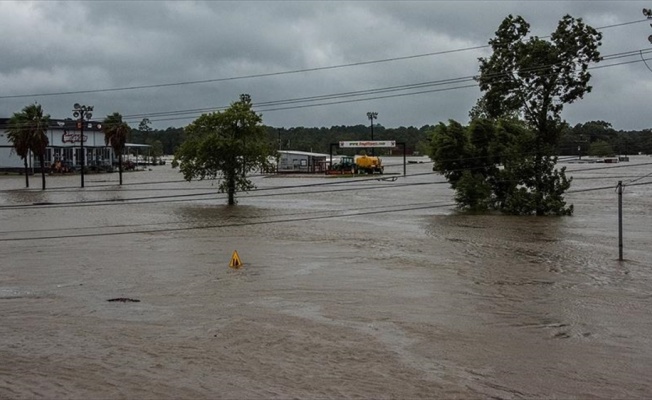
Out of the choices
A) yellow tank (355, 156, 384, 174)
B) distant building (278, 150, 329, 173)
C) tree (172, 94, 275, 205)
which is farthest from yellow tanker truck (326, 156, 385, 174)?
tree (172, 94, 275, 205)

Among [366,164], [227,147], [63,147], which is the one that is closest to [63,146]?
[63,147]

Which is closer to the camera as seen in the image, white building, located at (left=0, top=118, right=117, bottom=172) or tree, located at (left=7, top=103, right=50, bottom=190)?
tree, located at (left=7, top=103, right=50, bottom=190)

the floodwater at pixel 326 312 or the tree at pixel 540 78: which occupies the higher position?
the tree at pixel 540 78

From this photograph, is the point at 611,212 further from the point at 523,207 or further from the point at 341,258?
the point at 341,258

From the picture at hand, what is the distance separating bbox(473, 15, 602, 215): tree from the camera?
154ft

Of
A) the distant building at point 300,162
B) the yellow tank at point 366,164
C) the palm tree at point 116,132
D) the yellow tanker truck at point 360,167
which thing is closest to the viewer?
the palm tree at point 116,132

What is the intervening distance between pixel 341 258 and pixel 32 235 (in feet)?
57.0

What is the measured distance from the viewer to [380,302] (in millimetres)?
20125

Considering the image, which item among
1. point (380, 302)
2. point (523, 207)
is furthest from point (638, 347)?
point (523, 207)

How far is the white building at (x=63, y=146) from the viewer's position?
10500 centimetres

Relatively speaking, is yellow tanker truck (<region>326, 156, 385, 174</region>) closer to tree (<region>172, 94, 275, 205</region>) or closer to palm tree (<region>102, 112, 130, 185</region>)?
palm tree (<region>102, 112, 130, 185</region>)

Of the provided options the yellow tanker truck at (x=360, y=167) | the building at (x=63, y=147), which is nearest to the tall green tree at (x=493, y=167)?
the yellow tanker truck at (x=360, y=167)

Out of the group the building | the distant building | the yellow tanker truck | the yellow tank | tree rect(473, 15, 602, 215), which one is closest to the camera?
tree rect(473, 15, 602, 215)

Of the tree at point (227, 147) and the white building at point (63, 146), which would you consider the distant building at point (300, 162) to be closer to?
the white building at point (63, 146)
